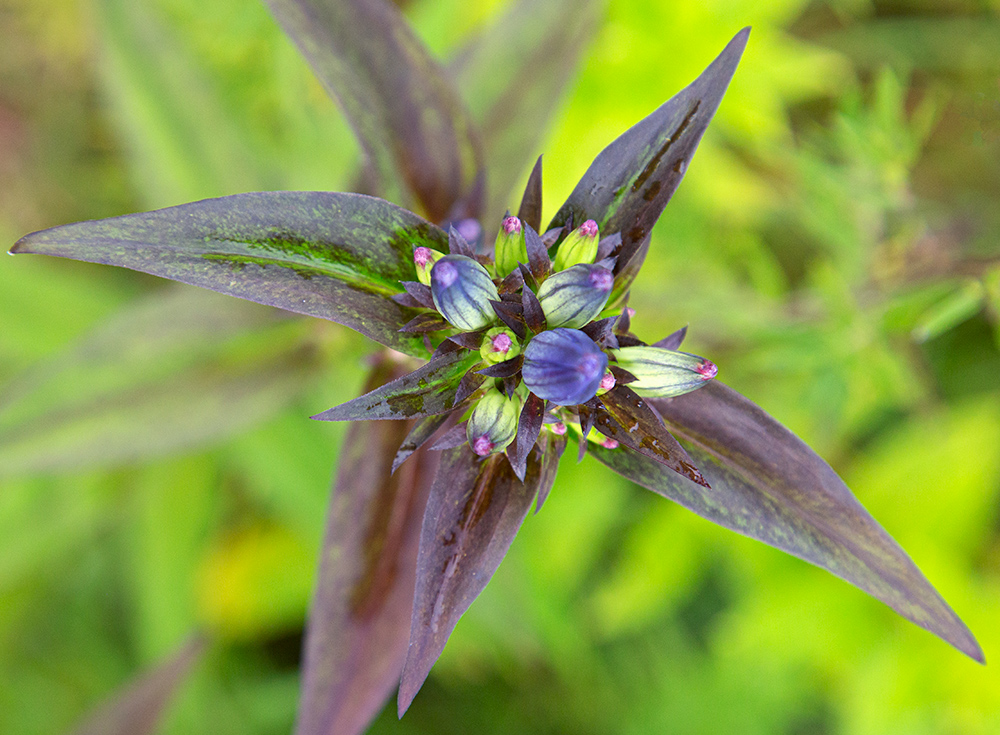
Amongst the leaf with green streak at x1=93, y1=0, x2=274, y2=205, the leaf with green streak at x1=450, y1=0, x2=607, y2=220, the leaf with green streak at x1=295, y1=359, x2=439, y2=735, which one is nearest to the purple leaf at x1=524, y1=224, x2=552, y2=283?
the leaf with green streak at x1=295, y1=359, x2=439, y2=735

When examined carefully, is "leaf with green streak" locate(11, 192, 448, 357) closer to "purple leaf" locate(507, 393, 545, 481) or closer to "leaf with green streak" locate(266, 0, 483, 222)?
"purple leaf" locate(507, 393, 545, 481)

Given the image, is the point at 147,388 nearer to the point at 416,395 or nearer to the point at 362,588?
the point at 362,588

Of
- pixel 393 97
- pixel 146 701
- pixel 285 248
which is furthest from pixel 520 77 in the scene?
pixel 146 701

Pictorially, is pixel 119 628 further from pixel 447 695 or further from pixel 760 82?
pixel 760 82

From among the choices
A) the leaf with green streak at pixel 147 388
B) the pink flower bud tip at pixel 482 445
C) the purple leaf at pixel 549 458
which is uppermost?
the pink flower bud tip at pixel 482 445

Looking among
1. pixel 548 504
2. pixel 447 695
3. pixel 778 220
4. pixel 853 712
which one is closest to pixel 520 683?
pixel 447 695

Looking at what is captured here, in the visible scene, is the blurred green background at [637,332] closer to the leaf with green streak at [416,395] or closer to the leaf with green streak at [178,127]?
the leaf with green streak at [178,127]

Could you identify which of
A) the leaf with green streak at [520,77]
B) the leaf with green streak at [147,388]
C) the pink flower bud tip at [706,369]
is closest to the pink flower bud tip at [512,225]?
the pink flower bud tip at [706,369]
